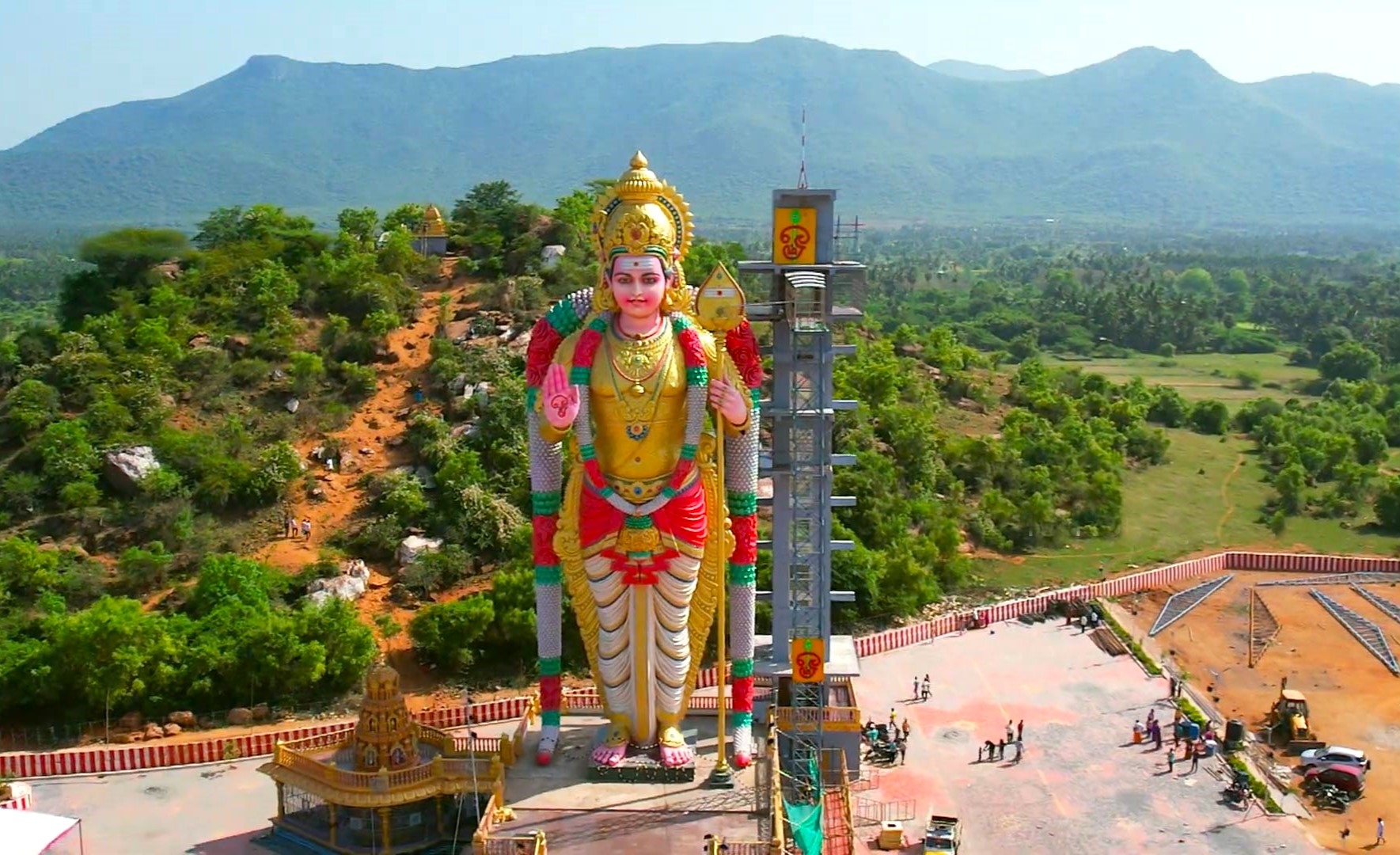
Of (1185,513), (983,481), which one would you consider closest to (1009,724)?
(983,481)

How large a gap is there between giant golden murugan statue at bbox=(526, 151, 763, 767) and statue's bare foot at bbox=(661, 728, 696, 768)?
18mm

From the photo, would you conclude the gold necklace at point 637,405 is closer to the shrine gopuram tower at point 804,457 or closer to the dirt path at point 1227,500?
the shrine gopuram tower at point 804,457

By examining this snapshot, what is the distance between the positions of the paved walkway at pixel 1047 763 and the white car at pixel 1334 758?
1.46 m

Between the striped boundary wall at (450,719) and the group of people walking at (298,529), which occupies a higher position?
the group of people walking at (298,529)

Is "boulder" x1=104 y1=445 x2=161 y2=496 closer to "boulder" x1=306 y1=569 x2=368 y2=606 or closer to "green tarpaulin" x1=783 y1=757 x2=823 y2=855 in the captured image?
"boulder" x1=306 y1=569 x2=368 y2=606

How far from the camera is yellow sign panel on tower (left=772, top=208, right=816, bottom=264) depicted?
1939 cm

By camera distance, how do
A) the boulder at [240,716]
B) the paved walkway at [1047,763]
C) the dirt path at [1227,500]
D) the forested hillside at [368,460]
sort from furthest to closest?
1. the dirt path at [1227,500]
2. the forested hillside at [368,460]
3. the boulder at [240,716]
4. the paved walkway at [1047,763]

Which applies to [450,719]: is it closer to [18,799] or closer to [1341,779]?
[18,799]

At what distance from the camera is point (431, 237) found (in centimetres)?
4162

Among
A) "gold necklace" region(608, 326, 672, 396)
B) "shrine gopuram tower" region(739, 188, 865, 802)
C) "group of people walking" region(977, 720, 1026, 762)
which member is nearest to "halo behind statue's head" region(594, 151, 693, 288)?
"gold necklace" region(608, 326, 672, 396)

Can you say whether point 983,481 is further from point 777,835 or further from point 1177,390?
point 1177,390

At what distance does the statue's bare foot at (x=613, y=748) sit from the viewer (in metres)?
17.2

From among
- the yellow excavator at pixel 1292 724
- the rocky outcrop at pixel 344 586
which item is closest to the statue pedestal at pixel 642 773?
the rocky outcrop at pixel 344 586

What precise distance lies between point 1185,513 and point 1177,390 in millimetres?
24986
